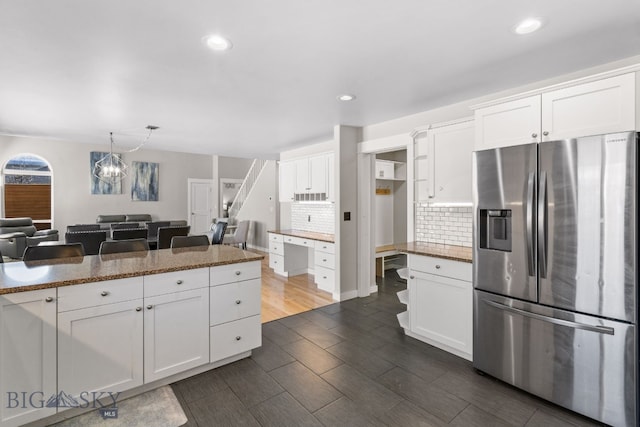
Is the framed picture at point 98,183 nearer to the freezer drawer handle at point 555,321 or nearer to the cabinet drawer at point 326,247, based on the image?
the cabinet drawer at point 326,247

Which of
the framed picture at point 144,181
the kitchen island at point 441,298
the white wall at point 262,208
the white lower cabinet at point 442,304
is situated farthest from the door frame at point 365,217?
the framed picture at point 144,181

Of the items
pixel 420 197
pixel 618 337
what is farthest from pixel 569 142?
pixel 420 197

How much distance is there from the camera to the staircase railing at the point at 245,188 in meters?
9.05

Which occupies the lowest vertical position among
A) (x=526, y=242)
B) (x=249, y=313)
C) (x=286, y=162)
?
(x=249, y=313)

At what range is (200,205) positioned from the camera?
9.40 meters

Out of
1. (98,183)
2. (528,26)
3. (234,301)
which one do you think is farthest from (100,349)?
(98,183)

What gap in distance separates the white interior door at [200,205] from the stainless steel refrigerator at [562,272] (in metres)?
8.56

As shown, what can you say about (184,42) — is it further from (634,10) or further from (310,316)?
(310,316)

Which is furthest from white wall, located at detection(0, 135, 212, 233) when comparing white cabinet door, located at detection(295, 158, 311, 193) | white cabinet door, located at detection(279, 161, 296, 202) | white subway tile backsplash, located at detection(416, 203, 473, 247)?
white subway tile backsplash, located at detection(416, 203, 473, 247)

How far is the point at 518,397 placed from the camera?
2158mm

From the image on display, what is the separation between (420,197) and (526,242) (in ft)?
4.48

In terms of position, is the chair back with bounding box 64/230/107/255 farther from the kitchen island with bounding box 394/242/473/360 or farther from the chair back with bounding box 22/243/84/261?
the kitchen island with bounding box 394/242/473/360

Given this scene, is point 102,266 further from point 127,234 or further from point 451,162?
point 451,162

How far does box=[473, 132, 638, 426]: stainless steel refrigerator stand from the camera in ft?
5.96
